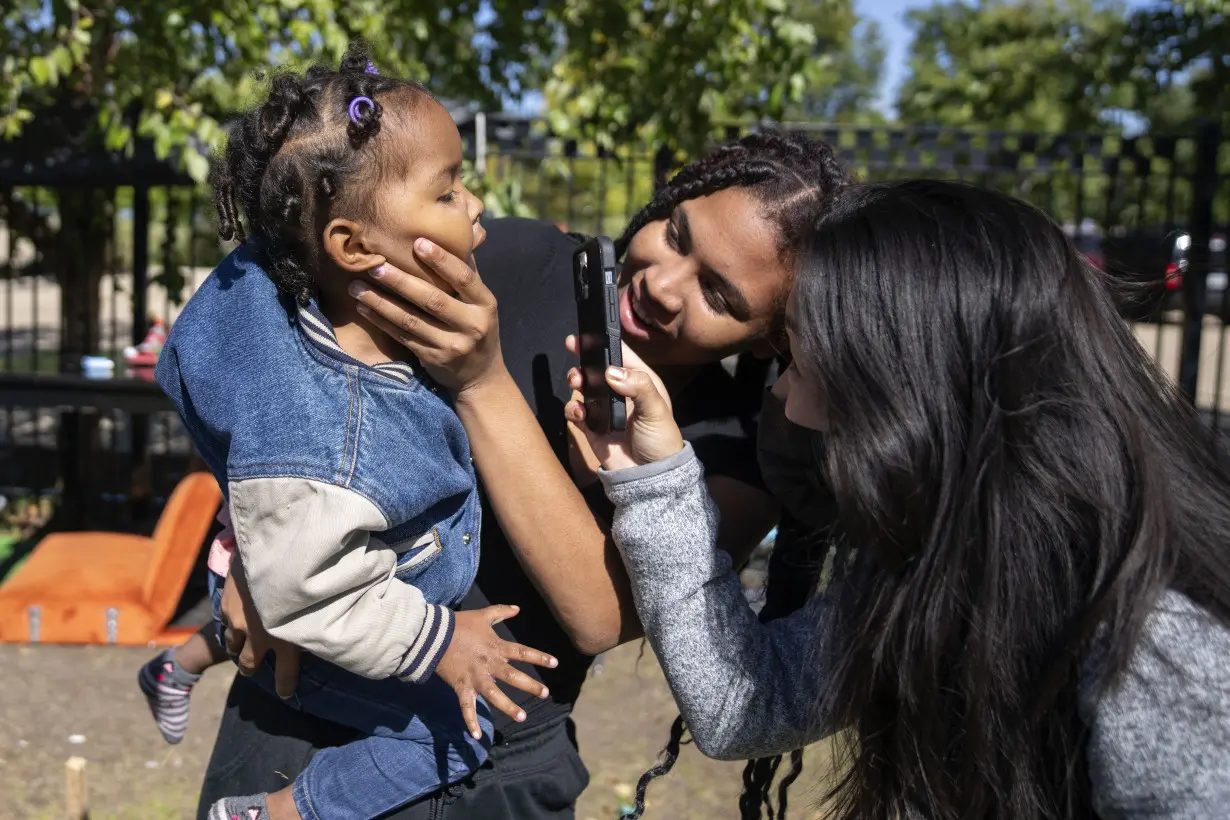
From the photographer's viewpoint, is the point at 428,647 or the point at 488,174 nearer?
the point at 428,647

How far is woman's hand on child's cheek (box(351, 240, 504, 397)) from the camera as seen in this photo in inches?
58.9

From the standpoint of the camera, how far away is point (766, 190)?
5.90ft

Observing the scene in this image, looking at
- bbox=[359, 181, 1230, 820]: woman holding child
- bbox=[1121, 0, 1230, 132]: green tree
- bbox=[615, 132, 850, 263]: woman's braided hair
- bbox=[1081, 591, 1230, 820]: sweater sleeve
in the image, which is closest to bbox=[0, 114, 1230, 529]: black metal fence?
bbox=[1121, 0, 1230, 132]: green tree

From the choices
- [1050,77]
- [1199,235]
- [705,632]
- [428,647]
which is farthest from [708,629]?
[1050,77]

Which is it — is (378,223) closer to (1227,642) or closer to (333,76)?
(333,76)

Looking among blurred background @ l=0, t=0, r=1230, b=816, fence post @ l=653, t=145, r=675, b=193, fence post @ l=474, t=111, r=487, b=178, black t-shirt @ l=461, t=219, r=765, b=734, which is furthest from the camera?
fence post @ l=474, t=111, r=487, b=178

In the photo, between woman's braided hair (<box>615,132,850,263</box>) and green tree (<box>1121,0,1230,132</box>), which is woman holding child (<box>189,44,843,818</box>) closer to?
woman's braided hair (<box>615,132,850,263</box>)

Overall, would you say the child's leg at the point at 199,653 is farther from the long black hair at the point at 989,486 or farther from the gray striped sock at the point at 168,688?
the long black hair at the point at 989,486

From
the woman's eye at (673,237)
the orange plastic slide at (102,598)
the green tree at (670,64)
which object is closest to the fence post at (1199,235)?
the green tree at (670,64)

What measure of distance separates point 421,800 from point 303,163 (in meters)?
0.97

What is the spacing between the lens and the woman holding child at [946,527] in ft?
3.87

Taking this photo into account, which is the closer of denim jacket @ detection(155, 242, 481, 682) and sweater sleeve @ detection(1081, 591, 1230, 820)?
sweater sleeve @ detection(1081, 591, 1230, 820)

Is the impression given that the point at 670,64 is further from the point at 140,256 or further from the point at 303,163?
the point at 303,163

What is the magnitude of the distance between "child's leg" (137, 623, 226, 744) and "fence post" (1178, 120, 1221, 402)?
5514 mm
